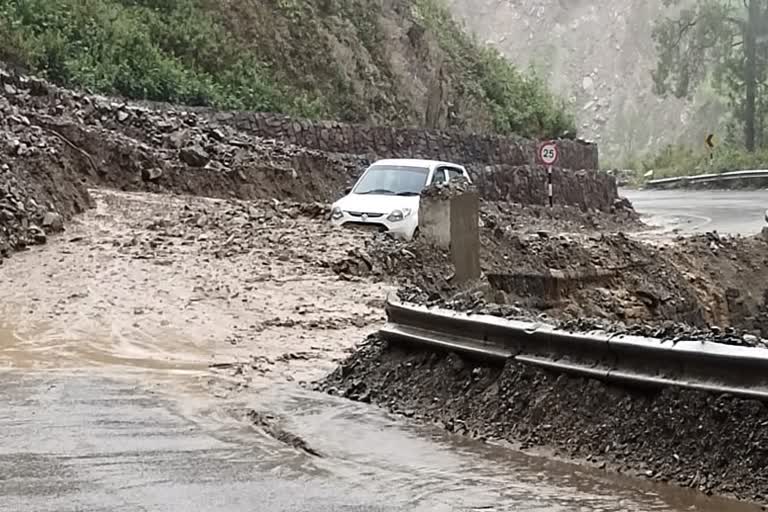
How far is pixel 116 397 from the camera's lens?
8719 mm

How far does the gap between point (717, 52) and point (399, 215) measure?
48.3m

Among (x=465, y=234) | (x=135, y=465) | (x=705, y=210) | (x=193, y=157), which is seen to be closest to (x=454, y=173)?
(x=193, y=157)

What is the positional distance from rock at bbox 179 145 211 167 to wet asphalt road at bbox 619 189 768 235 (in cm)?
1142

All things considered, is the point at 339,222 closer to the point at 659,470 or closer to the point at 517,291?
the point at 517,291

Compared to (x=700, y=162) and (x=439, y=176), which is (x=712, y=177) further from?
(x=439, y=176)

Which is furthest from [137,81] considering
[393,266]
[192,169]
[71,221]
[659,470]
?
[659,470]

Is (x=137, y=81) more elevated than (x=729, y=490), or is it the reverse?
(x=137, y=81)

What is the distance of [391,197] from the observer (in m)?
18.9

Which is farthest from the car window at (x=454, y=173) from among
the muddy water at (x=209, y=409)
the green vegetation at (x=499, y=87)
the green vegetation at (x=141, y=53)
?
the green vegetation at (x=499, y=87)

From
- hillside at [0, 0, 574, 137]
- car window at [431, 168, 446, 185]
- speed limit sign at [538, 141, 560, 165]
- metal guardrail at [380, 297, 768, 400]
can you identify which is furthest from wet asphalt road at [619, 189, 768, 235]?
metal guardrail at [380, 297, 768, 400]

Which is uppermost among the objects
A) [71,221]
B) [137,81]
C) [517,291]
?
[137,81]

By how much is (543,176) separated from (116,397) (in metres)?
25.1

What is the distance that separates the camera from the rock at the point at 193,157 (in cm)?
2242

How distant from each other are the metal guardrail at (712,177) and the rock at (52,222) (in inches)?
1392
